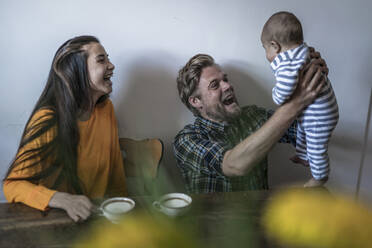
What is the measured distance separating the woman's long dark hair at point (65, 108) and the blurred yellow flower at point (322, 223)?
1.10 metres

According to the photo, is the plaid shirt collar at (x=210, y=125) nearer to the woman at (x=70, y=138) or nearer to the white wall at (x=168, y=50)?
the white wall at (x=168, y=50)

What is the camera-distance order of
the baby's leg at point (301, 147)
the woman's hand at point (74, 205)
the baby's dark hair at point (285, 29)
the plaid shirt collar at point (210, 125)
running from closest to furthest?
the woman's hand at point (74, 205) < the baby's dark hair at point (285, 29) < the baby's leg at point (301, 147) < the plaid shirt collar at point (210, 125)

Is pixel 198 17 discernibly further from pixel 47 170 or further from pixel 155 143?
pixel 47 170

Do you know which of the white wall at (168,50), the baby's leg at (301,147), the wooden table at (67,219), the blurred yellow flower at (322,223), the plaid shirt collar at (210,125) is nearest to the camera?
the blurred yellow flower at (322,223)

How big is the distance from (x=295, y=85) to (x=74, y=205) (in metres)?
0.88

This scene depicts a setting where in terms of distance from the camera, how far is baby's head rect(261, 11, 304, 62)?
1135 mm

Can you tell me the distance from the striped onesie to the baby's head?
0.11 feet

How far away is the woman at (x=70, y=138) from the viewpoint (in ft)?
3.83

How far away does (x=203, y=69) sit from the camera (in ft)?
5.24

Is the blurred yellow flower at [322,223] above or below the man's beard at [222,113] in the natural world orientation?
above

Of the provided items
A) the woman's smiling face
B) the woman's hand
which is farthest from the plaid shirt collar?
the woman's hand

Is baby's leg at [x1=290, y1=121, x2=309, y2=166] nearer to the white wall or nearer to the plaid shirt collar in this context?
the plaid shirt collar

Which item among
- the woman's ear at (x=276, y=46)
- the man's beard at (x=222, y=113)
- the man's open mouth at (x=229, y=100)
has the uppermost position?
the woman's ear at (x=276, y=46)

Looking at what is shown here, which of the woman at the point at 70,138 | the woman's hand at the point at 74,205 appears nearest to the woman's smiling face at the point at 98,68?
the woman at the point at 70,138
